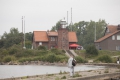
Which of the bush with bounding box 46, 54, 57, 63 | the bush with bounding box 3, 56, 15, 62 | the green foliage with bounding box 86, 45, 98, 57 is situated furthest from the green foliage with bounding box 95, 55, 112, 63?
the bush with bounding box 3, 56, 15, 62

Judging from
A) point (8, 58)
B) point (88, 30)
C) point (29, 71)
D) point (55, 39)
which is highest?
point (88, 30)

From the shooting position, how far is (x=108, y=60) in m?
53.4

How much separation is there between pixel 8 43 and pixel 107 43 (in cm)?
4604

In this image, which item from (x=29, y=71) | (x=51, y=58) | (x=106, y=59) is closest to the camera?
(x=29, y=71)

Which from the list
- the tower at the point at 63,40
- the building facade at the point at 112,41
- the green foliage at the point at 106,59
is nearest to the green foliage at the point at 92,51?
the building facade at the point at 112,41

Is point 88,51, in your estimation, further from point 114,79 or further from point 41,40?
point 114,79

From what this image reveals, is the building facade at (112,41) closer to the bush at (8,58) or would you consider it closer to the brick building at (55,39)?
the brick building at (55,39)

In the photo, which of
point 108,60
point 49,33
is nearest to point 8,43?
point 49,33

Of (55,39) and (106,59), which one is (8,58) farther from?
(106,59)

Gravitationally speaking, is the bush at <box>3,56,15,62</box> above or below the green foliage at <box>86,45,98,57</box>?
below

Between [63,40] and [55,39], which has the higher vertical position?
[55,39]

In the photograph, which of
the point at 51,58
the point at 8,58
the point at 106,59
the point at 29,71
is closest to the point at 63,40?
the point at 51,58

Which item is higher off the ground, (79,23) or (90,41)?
(79,23)

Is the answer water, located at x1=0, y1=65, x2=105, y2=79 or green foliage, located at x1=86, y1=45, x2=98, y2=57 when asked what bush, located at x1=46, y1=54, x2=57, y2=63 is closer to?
green foliage, located at x1=86, y1=45, x2=98, y2=57
